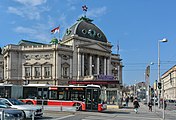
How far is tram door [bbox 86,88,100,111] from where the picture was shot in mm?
31078

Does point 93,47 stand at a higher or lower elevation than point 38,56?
higher

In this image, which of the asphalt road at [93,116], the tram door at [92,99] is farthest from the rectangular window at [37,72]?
the asphalt road at [93,116]

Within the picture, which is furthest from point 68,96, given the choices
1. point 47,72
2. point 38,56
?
point 38,56

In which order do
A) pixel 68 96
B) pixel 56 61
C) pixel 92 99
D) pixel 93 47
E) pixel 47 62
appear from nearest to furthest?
pixel 92 99 → pixel 68 96 → pixel 56 61 → pixel 47 62 → pixel 93 47

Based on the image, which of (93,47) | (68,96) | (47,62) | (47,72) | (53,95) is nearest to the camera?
(68,96)

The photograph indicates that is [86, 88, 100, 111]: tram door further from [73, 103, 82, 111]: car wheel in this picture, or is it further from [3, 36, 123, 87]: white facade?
[3, 36, 123, 87]: white facade

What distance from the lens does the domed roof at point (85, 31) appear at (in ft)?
304

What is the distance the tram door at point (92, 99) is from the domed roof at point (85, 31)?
199ft

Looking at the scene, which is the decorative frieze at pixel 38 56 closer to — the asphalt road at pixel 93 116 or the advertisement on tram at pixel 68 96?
the advertisement on tram at pixel 68 96

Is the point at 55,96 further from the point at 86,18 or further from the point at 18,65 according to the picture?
the point at 86,18

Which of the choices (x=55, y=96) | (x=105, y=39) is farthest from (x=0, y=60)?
(x=55, y=96)

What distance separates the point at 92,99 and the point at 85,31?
212 feet

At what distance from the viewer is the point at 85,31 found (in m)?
94.2

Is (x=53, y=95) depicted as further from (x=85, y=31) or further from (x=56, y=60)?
(x=85, y=31)
